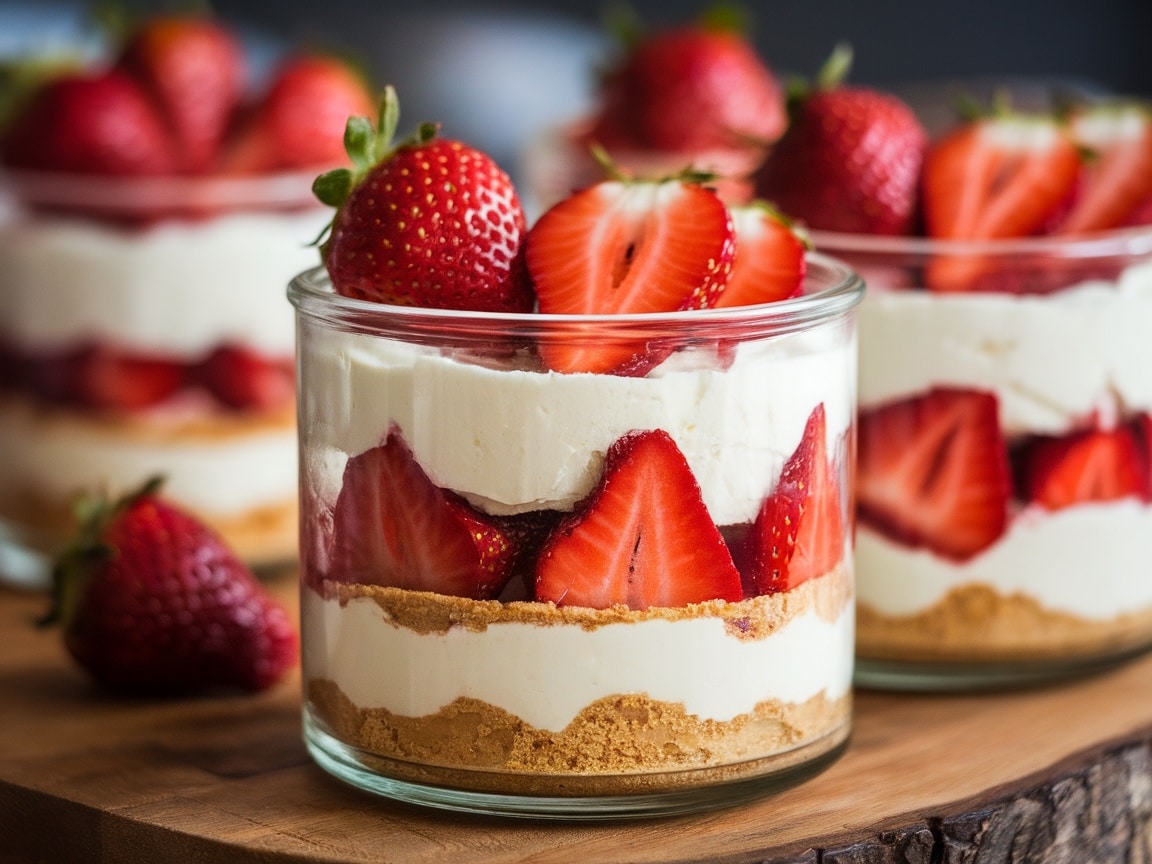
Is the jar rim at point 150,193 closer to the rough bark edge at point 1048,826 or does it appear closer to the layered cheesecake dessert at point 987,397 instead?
the layered cheesecake dessert at point 987,397

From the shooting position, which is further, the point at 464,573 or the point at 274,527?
the point at 274,527

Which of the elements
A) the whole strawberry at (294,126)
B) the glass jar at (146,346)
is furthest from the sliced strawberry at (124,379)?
the whole strawberry at (294,126)

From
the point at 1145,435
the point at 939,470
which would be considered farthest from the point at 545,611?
the point at 1145,435

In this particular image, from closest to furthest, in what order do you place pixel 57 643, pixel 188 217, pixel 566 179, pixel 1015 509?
pixel 1015 509 → pixel 57 643 → pixel 188 217 → pixel 566 179

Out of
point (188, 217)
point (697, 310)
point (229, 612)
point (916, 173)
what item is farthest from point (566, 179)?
point (697, 310)

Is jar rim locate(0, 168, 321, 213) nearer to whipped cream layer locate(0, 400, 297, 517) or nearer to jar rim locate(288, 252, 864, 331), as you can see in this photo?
whipped cream layer locate(0, 400, 297, 517)

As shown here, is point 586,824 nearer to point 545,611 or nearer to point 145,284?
point 545,611

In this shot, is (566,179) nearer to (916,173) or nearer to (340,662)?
(916,173)
